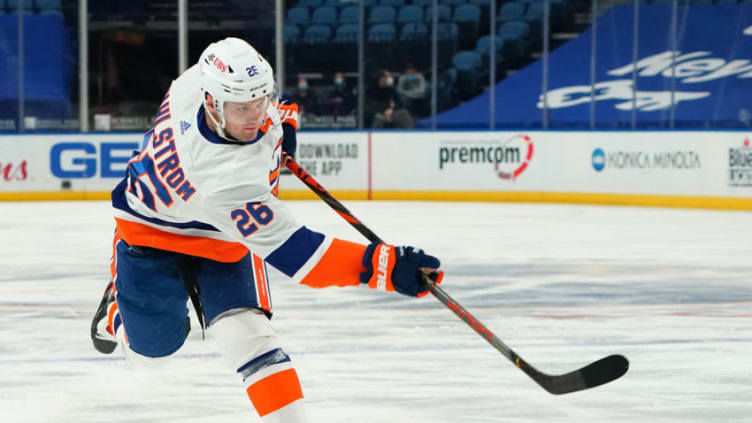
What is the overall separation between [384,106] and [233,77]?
11.9 metres

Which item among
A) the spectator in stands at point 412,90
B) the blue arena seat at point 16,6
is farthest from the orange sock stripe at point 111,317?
the blue arena seat at point 16,6

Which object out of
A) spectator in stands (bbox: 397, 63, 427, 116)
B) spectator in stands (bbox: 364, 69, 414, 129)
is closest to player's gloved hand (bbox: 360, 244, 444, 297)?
spectator in stands (bbox: 364, 69, 414, 129)

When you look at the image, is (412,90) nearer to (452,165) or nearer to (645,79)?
(452,165)

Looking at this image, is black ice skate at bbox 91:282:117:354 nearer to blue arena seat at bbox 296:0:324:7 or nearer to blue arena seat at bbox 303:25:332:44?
blue arena seat at bbox 303:25:332:44

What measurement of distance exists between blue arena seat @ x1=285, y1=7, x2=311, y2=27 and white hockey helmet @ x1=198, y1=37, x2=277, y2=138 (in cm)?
1232

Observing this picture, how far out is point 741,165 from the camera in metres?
12.2

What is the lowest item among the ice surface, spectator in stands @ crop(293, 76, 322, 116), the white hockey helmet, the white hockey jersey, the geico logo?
the ice surface

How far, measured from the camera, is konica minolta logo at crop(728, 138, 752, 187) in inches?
476

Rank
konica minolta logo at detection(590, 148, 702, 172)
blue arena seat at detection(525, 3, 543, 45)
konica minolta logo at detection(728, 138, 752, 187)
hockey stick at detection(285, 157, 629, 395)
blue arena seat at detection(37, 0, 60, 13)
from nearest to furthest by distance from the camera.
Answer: hockey stick at detection(285, 157, 629, 395), konica minolta logo at detection(728, 138, 752, 187), konica minolta logo at detection(590, 148, 702, 172), blue arena seat at detection(525, 3, 543, 45), blue arena seat at detection(37, 0, 60, 13)

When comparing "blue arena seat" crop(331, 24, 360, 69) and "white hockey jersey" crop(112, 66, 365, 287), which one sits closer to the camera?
"white hockey jersey" crop(112, 66, 365, 287)

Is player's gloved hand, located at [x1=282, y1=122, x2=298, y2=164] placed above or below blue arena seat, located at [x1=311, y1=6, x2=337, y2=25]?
below

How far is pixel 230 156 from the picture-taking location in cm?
272

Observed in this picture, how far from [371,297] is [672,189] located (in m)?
7.19

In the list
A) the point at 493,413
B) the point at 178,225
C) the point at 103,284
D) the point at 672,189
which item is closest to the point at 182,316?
the point at 178,225
